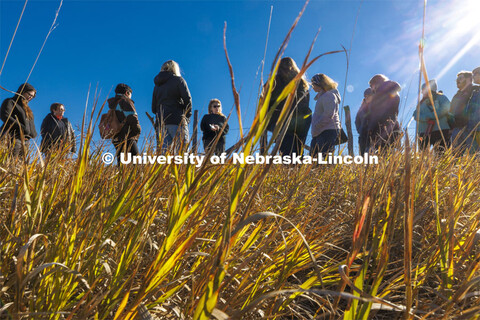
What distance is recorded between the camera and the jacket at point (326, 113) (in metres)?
3.90

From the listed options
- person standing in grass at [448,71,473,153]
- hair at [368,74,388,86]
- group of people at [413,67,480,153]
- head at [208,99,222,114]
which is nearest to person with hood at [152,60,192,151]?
head at [208,99,222,114]

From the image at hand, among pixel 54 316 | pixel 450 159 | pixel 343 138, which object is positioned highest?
pixel 343 138

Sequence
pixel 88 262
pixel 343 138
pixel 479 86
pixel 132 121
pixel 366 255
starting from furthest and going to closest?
pixel 479 86, pixel 343 138, pixel 132 121, pixel 88 262, pixel 366 255

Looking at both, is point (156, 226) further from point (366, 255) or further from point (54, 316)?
point (366, 255)

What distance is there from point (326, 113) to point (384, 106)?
0.78 metres

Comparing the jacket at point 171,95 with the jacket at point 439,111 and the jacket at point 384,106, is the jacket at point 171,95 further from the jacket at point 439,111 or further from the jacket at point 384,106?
the jacket at point 439,111

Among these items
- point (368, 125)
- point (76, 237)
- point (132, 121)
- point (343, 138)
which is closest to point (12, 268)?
point (76, 237)

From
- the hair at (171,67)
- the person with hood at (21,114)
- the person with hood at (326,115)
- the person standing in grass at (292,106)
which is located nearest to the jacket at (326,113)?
the person with hood at (326,115)

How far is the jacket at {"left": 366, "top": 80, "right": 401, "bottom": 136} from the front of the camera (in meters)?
3.93

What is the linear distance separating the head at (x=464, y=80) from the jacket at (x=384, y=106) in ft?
5.39

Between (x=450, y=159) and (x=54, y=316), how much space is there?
227cm

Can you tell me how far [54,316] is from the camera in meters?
0.61

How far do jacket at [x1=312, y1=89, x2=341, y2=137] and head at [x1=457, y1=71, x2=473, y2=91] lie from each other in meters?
2.26

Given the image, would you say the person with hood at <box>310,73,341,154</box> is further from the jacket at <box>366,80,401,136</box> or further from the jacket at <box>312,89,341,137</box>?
the jacket at <box>366,80,401,136</box>
